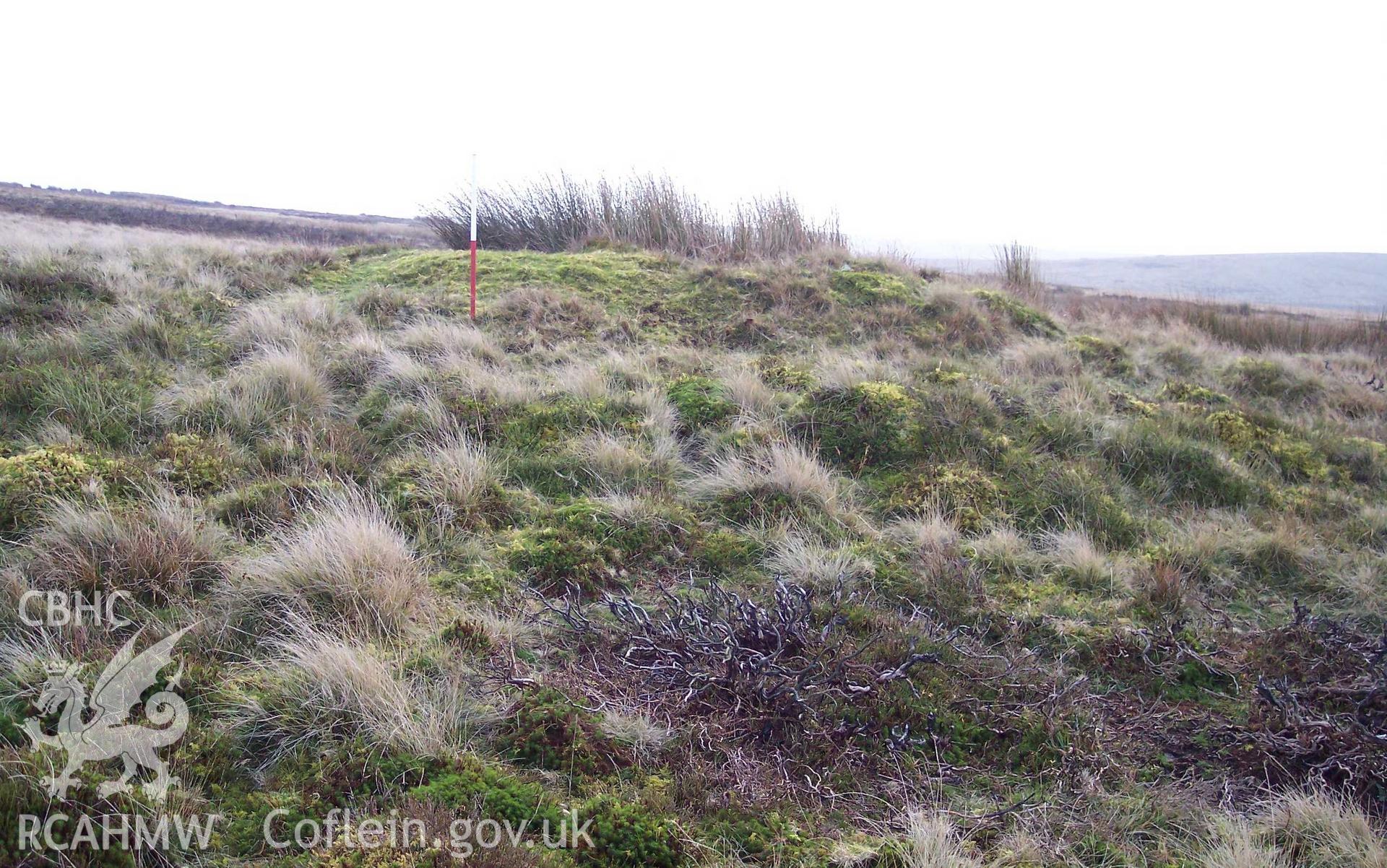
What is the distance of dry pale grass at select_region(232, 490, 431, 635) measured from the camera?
2877 millimetres

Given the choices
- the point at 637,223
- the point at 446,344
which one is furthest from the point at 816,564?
the point at 637,223

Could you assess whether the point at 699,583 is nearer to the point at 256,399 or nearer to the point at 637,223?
the point at 256,399

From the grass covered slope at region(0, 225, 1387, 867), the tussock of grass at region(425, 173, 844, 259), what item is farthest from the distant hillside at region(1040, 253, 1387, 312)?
the grass covered slope at region(0, 225, 1387, 867)

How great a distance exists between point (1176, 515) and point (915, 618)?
106 inches

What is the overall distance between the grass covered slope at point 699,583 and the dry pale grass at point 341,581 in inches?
0.6

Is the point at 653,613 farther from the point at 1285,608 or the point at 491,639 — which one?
the point at 1285,608

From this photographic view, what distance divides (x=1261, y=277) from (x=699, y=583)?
141 ft

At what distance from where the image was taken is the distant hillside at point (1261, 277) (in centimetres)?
3138

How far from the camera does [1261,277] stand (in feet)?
119

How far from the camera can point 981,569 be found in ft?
12.8

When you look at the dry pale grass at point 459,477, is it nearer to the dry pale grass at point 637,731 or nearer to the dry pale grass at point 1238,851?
the dry pale grass at point 637,731

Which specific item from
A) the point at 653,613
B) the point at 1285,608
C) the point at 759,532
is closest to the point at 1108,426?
the point at 1285,608

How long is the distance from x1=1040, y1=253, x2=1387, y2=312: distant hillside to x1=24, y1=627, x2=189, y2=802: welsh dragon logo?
30.3m

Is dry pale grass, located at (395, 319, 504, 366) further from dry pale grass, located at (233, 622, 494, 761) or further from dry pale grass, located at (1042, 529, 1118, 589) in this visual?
dry pale grass, located at (1042, 529, 1118, 589)
